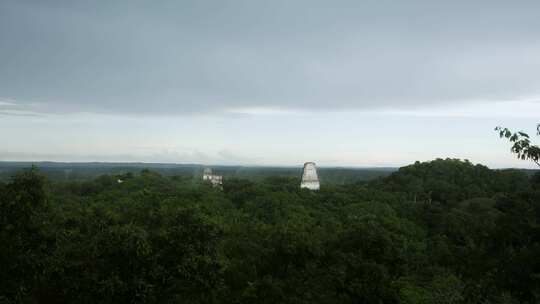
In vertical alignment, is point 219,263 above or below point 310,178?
below

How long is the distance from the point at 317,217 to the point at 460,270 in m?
17.7

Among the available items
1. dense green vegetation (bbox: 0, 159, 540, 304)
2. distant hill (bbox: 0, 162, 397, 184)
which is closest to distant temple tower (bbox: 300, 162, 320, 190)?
distant hill (bbox: 0, 162, 397, 184)

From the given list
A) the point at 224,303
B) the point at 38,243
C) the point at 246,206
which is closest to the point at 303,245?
the point at 224,303

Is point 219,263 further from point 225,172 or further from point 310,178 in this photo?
point 225,172

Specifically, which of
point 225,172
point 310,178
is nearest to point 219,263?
point 310,178

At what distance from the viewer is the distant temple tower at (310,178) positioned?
59125mm

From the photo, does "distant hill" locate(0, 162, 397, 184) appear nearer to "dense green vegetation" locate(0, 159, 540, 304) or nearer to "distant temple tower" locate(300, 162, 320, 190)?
"distant temple tower" locate(300, 162, 320, 190)

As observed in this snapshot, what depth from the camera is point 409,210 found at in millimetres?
45406

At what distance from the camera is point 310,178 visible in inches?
2371

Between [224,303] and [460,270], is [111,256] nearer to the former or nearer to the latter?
[224,303]

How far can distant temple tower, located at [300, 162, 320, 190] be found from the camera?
59125 millimetres

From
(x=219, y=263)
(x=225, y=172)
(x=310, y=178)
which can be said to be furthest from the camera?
(x=225, y=172)

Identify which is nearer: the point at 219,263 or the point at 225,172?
the point at 219,263

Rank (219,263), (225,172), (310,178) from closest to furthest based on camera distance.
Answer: (219,263), (310,178), (225,172)
